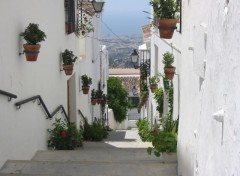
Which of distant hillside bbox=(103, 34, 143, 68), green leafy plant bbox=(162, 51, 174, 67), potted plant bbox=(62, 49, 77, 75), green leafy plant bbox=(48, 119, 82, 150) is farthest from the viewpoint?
distant hillside bbox=(103, 34, 143, 68)

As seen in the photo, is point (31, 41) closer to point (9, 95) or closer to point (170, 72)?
point (9, 95)

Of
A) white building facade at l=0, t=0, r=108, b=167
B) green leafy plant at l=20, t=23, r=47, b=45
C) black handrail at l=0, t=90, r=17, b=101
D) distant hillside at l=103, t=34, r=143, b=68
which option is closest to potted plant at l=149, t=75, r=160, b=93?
white building facade at l=0, t=0, r=108, b=167

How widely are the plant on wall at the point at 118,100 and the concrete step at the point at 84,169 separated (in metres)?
19.5

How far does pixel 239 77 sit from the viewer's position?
81.7 inches

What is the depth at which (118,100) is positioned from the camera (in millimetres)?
25578

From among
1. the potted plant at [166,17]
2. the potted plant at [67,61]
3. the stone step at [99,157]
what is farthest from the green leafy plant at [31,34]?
the potted plant at [67,61]

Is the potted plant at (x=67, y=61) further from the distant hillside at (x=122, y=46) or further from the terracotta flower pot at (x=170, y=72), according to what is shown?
the distant hillside at (x=122, y=46)

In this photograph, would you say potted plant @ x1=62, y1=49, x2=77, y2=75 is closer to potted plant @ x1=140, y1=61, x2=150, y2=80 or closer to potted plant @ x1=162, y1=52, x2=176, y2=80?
potted plant @ x1=162, y1=52, x2=176, y2=80

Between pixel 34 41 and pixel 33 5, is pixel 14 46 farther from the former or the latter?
pixel 33 5

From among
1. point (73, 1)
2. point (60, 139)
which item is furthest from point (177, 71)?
point (73, 1)

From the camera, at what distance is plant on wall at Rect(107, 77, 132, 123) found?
1008 inches

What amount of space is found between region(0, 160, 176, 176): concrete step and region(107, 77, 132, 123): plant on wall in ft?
63.9

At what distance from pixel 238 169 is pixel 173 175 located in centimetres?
361

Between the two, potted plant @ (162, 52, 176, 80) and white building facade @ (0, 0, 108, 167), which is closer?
white building facade @ (0, 0, 108, 167)
